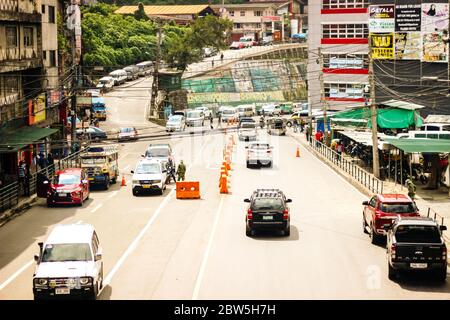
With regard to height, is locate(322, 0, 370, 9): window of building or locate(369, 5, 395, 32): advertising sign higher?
locate(322, 0, 370, 9): window of building

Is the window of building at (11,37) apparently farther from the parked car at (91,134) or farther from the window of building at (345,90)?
the window of building at (345,90)

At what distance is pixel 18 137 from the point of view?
44.1 metres

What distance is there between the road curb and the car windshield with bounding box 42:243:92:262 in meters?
13.1

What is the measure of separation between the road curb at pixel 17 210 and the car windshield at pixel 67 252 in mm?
13061

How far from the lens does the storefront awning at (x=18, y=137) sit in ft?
131

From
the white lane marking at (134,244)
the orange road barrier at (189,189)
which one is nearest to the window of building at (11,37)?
the white lane marking at (134,244)

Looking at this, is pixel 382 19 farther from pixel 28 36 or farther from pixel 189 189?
pixel 189 189

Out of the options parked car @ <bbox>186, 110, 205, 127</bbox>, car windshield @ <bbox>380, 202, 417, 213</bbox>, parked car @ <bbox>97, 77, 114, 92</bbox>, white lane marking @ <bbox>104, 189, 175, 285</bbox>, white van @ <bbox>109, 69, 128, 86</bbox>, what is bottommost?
white lane marking @ <bbox>104, 189, 175, 285</bbox>

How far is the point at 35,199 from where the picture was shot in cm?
4206

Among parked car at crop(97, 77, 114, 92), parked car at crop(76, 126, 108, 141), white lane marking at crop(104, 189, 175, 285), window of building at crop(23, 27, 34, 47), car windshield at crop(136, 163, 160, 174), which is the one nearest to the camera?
white lane marking at crop(104, 189, 175, 285)

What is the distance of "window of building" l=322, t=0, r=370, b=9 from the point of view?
3654 inches

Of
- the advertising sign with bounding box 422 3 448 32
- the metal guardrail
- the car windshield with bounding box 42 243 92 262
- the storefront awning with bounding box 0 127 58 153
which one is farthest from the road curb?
the advertising sign with bounding box 422 3 448 32

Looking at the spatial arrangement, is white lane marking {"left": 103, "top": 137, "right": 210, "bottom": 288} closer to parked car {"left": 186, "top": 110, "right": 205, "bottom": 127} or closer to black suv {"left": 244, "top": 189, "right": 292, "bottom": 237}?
black suv {"left": 244, "top": 189, "right": 292, "bottom": 237}

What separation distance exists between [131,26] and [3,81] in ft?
297
